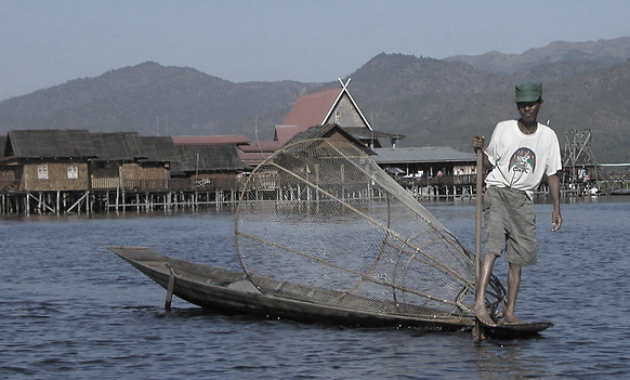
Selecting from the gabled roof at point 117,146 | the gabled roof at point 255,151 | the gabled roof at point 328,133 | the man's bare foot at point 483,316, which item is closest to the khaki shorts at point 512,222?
the man's bare foot at point 483,316

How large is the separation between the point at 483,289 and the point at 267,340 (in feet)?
10.8

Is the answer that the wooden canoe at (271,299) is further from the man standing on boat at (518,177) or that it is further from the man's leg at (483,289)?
the man standing on boat at (518,177)

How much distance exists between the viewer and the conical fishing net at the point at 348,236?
13.0m

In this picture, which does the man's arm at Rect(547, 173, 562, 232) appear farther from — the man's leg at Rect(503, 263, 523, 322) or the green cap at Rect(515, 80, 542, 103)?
the green cap at Rect(515, 80, 542, 103)

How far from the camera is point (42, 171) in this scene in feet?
193

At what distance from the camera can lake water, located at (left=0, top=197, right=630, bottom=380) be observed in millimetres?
11406

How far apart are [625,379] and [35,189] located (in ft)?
171

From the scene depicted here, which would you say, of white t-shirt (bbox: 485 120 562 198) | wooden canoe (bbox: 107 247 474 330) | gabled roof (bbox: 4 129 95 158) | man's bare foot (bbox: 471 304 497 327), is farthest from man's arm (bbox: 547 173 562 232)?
gabled roof (bbox: 4 129 95 158)

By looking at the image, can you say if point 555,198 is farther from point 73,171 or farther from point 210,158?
point 210,158

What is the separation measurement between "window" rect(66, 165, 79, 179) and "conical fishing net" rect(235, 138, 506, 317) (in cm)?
4555

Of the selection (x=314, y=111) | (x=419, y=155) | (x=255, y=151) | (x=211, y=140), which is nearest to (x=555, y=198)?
(x=419, y=155)

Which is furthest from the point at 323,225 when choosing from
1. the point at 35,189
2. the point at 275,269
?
the point at 35,189

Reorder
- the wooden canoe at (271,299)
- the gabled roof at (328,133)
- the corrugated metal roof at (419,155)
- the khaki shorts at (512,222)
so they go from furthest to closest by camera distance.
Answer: the corrugated metal roof at (419,155) < the gabled roof at (328,133) < the wooden canoe at (271,299) < the khaki shorts at (512,222)

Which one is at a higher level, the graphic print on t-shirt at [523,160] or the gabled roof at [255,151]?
the gabled roof at [255,151]
